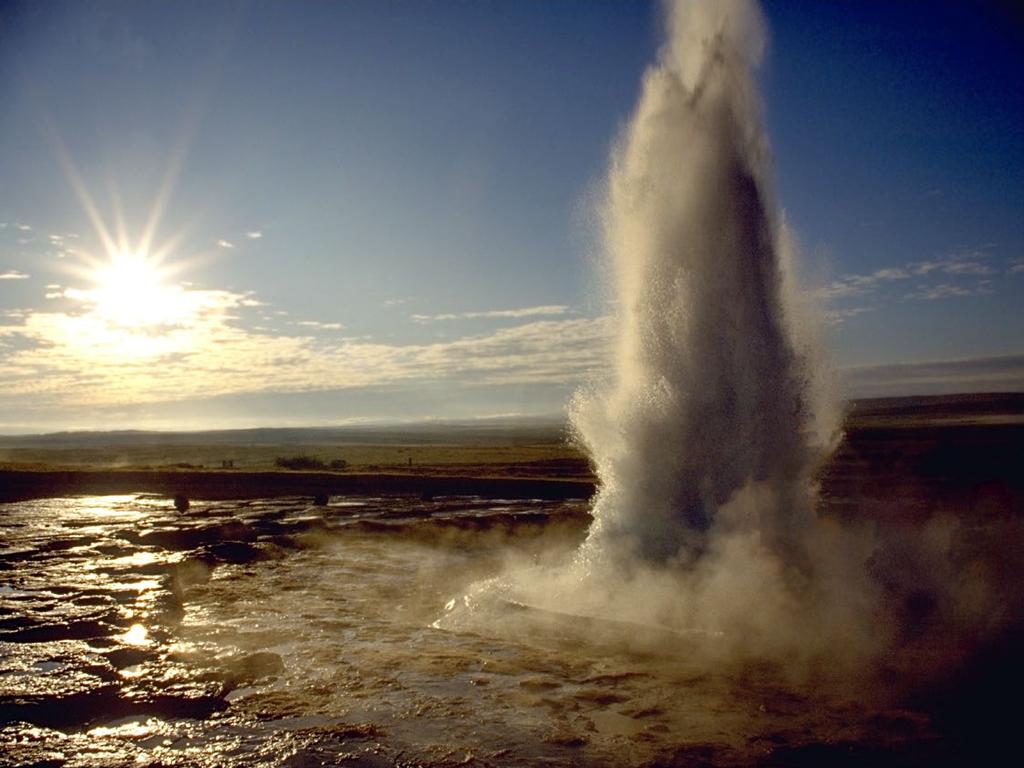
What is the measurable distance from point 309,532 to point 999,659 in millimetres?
13495

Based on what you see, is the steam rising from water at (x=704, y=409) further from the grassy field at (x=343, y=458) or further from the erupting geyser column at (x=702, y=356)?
the grassy field at (x=343, y=458)

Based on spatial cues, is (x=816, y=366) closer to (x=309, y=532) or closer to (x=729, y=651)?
(x=729, y=651)

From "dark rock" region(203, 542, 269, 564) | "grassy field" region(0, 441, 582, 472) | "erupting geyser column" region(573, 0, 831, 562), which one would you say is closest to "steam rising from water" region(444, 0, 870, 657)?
"erupting geyser column" region(573, 0, 831, 562)

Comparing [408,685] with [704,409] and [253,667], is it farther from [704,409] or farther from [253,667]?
[704,409]

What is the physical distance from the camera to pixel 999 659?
690cm

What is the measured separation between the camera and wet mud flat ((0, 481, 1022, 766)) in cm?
518

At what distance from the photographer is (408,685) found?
21.3 ft

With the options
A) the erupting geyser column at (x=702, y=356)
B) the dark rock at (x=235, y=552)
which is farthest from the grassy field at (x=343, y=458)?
the erupting geyser column at (x=702, y=356)

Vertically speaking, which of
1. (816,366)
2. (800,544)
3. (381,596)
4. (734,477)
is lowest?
(381,596)

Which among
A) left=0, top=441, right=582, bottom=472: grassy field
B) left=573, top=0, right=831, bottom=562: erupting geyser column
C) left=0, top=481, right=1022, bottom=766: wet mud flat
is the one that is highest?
left=573, top=0, right=831, bottom=562: erupting geyser column

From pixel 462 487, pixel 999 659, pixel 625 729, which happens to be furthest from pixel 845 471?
pixel 625 729

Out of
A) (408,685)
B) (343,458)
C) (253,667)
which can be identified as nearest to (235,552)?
(253,667)

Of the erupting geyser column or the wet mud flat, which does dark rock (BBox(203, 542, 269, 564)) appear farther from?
the erupting geyser column

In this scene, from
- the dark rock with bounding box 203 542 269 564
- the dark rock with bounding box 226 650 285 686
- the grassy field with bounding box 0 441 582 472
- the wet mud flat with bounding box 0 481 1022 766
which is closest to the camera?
the wet mud flat with bounding box 0 481 1022 766
